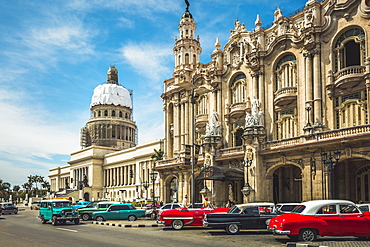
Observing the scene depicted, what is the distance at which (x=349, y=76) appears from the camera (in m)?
33.7

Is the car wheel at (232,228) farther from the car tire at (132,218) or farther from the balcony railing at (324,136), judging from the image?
the car tire at (132,218)

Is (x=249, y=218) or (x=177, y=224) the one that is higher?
(x=249, y=218)

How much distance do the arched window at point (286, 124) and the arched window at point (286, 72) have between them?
2.51 m

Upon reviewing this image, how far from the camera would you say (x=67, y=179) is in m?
131

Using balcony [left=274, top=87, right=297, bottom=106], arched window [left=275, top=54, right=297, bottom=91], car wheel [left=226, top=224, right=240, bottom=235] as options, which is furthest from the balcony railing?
car wheel [left=226, top=224, right=240, bottom=235]

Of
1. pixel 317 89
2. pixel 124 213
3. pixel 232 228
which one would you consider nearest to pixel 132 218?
pixel 124 213

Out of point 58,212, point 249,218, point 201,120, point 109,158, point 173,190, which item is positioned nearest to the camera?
point 249,218

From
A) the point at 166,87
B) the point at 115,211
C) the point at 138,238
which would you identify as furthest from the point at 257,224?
the point at 166,87

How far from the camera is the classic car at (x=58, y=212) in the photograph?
29.5 m

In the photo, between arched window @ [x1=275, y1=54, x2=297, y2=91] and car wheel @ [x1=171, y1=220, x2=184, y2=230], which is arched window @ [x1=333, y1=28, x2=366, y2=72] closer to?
arched window @ [x1=275, y1=54, x2=297, y2=91]

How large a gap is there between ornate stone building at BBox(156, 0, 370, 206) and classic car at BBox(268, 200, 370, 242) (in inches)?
351

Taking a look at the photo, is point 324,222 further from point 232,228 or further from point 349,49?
point 349,49

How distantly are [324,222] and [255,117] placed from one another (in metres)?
22.5

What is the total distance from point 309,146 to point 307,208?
16.1m
